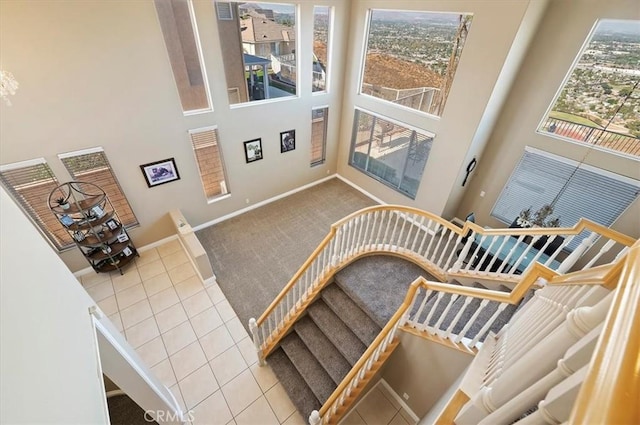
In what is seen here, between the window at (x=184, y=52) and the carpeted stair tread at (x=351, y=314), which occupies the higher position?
the window at (x=184, y=52)

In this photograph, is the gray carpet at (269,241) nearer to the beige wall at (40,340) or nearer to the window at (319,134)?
the window at (319,134)

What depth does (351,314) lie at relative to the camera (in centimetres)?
362

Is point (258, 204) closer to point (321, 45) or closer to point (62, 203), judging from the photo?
point (62, 203)

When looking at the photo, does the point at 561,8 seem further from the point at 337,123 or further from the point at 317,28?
the point at 337,123

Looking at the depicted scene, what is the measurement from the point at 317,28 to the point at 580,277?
6.04 meters

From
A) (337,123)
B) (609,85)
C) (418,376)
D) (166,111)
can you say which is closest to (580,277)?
(418,376)

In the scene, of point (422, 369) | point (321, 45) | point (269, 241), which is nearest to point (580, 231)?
point (422, 369)

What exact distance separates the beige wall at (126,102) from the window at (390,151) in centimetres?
164

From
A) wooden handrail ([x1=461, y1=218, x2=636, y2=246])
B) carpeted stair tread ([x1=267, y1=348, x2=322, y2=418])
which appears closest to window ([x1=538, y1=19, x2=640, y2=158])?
wooden handrail ([x1=461, y1=218, x2=636, y2=246])

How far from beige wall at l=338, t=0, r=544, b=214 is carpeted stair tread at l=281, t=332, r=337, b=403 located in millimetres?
3896

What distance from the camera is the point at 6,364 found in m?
0.86

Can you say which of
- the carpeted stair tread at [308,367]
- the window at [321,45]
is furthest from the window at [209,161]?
the carpeted stair tread at [308,367]

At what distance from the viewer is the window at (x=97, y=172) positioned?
402cm

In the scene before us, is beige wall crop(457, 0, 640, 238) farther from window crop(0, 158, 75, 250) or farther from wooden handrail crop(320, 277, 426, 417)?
window crop(0, 158, 75, 250)
